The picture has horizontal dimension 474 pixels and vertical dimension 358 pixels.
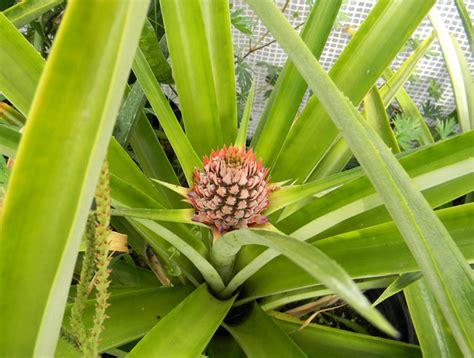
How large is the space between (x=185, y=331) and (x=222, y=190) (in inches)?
5.7

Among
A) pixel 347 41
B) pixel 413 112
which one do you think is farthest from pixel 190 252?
pixel 347 41

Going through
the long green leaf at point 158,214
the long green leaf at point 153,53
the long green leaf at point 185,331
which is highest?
the long green leaf at point 153,53

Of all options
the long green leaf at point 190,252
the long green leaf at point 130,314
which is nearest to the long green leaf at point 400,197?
the long green leaf at point 190,252

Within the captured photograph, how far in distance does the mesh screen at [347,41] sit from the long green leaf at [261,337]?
0.50m

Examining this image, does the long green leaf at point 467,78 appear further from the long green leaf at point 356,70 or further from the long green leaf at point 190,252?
the long green leaf at point 190,252

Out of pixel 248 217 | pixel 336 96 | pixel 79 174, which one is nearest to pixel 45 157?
pixel 79 174

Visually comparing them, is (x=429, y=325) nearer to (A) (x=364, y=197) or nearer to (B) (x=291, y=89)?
(A) (x=364, y=197)

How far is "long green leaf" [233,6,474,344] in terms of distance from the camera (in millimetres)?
210

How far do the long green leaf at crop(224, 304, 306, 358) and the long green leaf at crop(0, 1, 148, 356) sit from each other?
31 centimetres

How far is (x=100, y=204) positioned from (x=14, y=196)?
4 centimetres

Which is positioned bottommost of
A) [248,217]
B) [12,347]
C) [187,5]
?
[12,347]

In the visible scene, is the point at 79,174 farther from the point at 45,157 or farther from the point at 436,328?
the point at 436,328

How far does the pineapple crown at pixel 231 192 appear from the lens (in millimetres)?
393

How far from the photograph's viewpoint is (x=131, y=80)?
2.25 feet
